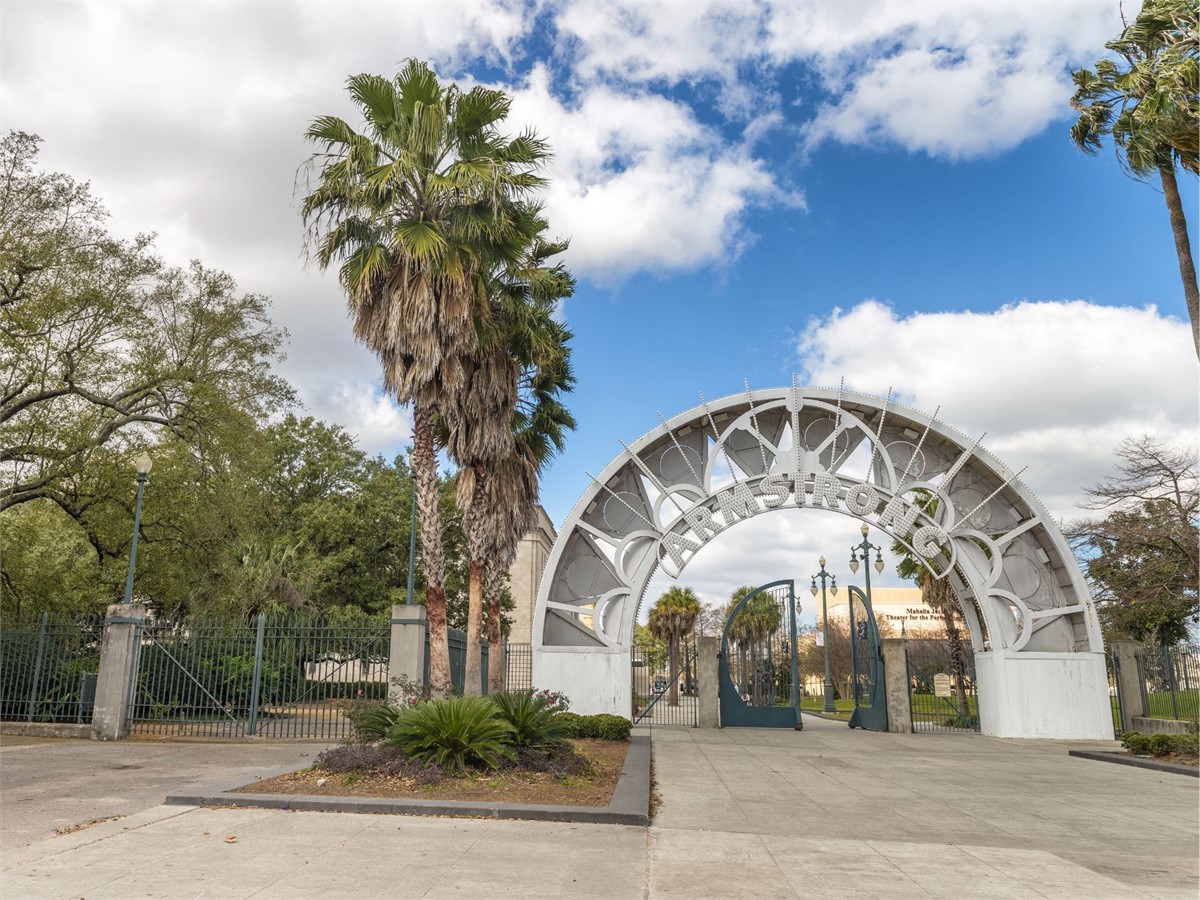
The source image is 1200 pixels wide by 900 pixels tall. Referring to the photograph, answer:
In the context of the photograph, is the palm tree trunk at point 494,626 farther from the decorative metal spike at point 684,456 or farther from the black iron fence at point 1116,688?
the black iron fence at point 1116,688

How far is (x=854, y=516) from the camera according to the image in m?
21.1

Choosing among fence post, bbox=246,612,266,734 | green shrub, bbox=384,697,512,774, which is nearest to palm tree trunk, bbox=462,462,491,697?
fence post, bbox=246,612,266,734

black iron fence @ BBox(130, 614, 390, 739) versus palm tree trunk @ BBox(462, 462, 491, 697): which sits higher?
palm tree trunk @ BBox(462, 462, 491, 697)

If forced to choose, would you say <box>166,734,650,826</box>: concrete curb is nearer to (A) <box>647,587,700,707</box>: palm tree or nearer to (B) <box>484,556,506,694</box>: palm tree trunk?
(B) <box>484,556,506,694</box>: palm tree trunk

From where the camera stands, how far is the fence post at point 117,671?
58.4ft

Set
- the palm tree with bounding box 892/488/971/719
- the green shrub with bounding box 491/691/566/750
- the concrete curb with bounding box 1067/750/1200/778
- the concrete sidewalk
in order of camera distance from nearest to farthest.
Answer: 1. the concrete sidewalk
2. the green shrub with bounding box 491/691/566/750
3. the concrete curb with bounding box 1067/750/1200/778
4. the palm tree with bounding box 892/488/971/719

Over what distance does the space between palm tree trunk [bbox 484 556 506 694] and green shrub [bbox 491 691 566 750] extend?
6838mm

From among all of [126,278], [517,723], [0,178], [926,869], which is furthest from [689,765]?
[0,178]

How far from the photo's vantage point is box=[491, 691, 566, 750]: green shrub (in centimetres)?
1148

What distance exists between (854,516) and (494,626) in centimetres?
945

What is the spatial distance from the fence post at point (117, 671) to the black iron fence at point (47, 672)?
912 millimetres

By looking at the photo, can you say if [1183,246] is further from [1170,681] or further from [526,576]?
[526,576]

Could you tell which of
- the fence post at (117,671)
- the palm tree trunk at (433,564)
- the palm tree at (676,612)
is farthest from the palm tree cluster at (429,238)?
the palm tree at (676,612)

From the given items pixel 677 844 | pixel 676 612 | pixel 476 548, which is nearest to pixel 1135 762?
pixel 677 844
